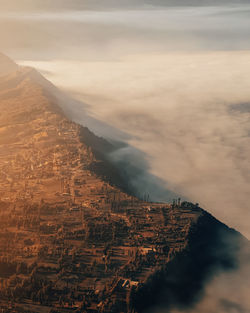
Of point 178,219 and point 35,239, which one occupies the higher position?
point 178,219

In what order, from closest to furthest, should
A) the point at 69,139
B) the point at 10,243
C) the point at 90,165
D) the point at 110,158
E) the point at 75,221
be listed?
1. the point at 10,243
2. the point at 75,221
3. the point at 90,165
4. the point at 69,139
5. the point at 110,158

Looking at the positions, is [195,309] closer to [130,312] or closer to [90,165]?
[130,312]

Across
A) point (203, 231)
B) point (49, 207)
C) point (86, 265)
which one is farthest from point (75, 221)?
point (203, 231)

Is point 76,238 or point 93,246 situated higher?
point 76,238

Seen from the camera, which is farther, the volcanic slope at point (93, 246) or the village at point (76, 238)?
the volcanic slope at point (93, 246)

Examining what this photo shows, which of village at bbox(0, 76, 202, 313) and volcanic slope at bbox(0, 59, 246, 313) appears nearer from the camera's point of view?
village at bbox(0, 76, 202, 313)

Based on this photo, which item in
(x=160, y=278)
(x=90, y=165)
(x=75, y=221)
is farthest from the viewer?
(x=90, y=165)

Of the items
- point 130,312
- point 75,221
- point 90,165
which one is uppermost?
point 90,165

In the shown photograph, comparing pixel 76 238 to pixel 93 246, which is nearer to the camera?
pixel 93 246
